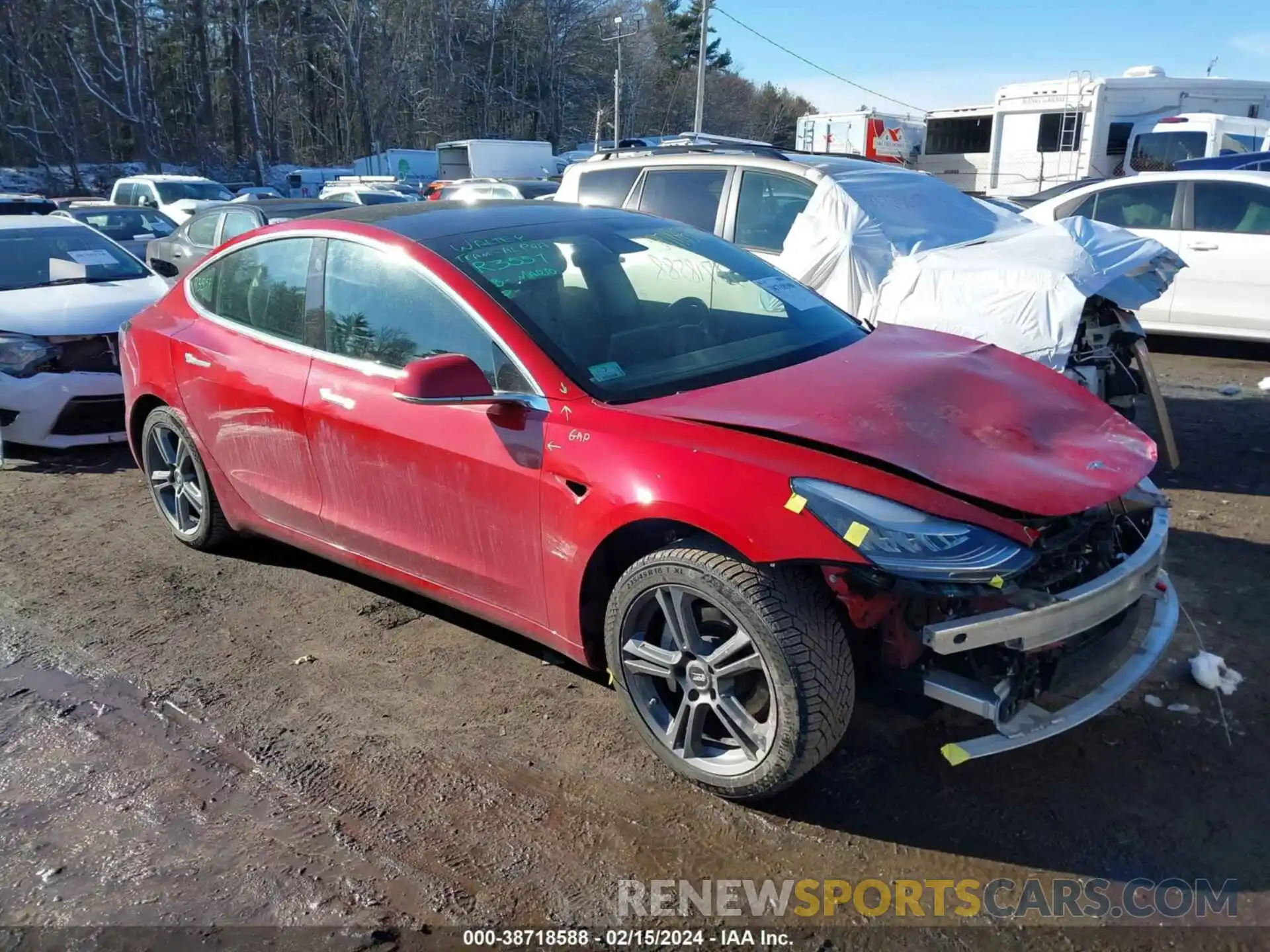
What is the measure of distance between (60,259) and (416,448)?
5865mm

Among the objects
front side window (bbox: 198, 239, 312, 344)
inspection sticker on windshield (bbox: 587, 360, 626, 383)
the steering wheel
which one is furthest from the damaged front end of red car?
front side window (bbox: 198, 239, 312, 344)

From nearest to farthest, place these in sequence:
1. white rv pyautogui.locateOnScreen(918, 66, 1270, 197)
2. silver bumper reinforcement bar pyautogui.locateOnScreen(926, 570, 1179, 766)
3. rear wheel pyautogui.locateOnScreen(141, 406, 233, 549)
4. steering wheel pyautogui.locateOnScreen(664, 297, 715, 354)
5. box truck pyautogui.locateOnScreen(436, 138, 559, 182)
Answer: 1. silver bumper reinforcement bar pyautogui.locateOnScreen(926, 570, 1179, 766)
2. steering wheel pyautogui.locateOnScreen(664, 297, 715, 354)
3. rear wheel pyautogui.locateOnScreen(141, 406, 233, 549)
4. white rv pyautogui.locateOnScreen(918, 66, 1270, 197)
5. box truck pyautogui.locateOnScreen(436, 138, 559, 182)

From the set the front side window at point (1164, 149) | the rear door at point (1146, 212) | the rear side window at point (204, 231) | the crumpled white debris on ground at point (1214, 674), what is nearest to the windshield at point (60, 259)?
the rear side window at point (204, 231)

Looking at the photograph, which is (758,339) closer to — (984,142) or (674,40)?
(984,142)

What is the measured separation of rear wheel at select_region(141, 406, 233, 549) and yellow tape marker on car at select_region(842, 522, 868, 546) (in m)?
3.37

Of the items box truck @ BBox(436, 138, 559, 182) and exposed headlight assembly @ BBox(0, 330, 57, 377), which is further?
box truck @ BBox(436, 138, 559, 182)

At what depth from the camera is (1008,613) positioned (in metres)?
2.60

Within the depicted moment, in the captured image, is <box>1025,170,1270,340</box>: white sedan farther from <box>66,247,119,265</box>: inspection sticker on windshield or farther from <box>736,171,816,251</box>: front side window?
<box>66,247,119,265</box>: inspection sticker on windshield

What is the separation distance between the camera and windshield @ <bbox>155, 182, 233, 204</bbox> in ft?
67.1

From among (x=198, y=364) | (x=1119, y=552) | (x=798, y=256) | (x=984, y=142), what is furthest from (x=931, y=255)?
(x=984, y=142)

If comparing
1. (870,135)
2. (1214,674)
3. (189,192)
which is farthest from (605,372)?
(870,135)

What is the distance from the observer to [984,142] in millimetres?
22516

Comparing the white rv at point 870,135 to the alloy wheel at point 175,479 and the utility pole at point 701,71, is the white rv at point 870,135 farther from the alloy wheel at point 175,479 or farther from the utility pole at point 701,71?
the alloy wheel at point 175,479

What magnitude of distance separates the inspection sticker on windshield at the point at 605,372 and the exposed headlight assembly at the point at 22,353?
500cm
